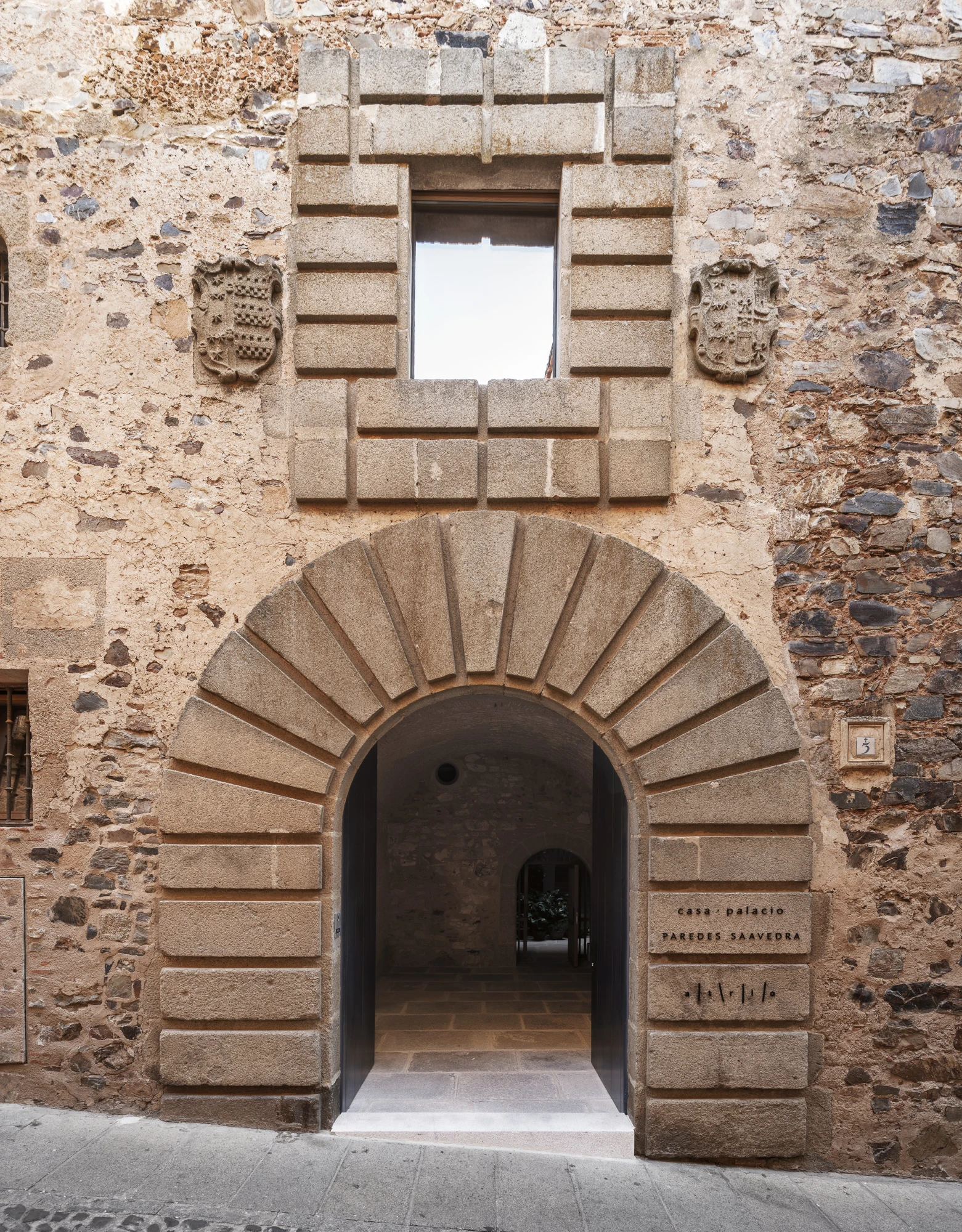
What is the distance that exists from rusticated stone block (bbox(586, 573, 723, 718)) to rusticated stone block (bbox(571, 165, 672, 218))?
2015mm

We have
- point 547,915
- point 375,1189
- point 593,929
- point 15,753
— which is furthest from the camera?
point 547,915

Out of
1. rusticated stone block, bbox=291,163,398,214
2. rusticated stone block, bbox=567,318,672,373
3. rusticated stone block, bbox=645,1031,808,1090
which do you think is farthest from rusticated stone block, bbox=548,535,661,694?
rusticated stone block, bbox=291,163,398,214

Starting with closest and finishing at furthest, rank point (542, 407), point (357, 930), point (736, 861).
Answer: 1. point (736, 861)
2. point (542, 407)
3. point (357, 930)

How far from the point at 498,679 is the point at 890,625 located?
2.05 m

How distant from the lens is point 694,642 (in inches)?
160

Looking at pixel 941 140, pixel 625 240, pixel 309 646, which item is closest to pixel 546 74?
pixel 625 240

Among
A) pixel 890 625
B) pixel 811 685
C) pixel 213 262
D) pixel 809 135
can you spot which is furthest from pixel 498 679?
pixel 809 135

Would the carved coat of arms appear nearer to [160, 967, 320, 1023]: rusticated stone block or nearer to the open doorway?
the open doorway

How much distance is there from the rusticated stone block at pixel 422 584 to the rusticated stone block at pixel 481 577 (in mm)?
88

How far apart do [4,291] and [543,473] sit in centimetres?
327

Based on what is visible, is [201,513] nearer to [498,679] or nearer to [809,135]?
[498,679]

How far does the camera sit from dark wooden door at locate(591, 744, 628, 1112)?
4266 millimetres

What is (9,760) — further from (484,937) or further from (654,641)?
(484,937)

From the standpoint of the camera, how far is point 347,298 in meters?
4.22
